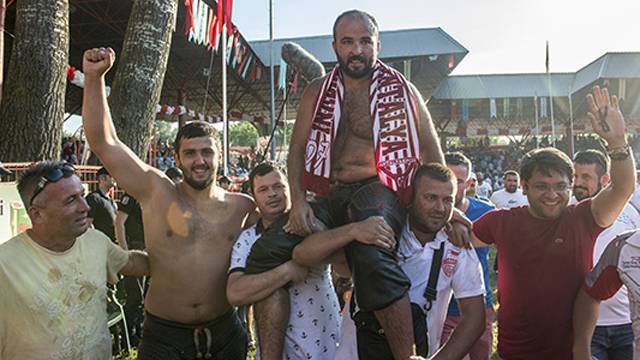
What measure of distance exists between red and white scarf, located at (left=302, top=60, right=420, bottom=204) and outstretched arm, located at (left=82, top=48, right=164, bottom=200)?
1055mm

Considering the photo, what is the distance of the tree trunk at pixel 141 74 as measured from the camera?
6246mm

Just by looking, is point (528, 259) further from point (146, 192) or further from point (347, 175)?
point (146, 192)

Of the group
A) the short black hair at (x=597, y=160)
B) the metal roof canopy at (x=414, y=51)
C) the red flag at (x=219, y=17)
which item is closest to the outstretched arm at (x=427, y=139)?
the short black hair at (x=597, y=160)

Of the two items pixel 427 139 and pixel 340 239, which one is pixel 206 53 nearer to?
pixel 427 139

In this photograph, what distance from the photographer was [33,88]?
543 centimetres

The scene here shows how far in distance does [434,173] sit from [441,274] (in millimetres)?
528

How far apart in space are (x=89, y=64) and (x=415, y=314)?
2.24m

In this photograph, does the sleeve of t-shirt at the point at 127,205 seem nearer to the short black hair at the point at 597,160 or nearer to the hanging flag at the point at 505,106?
the short black hair at the point at 597,160

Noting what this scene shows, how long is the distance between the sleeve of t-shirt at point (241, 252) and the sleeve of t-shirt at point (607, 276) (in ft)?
6.03

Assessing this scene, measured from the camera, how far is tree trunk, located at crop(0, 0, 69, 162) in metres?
5.38

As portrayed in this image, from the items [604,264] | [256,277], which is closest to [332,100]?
[256,277]

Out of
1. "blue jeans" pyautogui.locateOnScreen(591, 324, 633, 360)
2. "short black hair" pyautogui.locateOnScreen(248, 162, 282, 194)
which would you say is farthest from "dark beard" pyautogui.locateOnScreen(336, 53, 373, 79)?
"blue jeans" pyautogui.locateOnScreen(591, 324, 633, 360)

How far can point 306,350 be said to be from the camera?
9.11ft

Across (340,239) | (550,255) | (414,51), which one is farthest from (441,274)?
(414,51)
